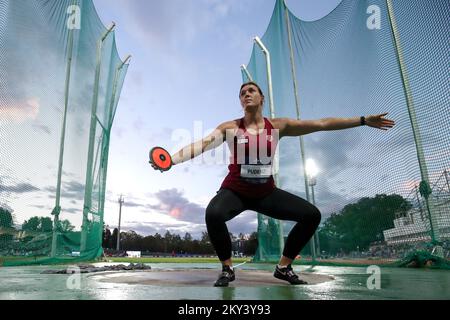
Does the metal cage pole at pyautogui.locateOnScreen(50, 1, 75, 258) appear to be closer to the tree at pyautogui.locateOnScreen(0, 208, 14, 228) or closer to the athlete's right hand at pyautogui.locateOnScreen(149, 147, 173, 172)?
the tree at pyautogui.locateOnScreen(0, 208, 14, 228)

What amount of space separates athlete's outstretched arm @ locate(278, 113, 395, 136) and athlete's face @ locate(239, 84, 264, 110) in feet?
0.94

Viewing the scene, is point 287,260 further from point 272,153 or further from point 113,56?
point 113,56

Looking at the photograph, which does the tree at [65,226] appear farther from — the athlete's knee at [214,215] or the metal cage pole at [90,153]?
the athlete's knee at [214,215]

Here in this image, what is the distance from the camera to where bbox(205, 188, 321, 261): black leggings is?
8.88 ft

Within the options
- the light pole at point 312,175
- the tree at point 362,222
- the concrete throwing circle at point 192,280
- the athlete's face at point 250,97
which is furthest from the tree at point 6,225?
the tree at point 362,222

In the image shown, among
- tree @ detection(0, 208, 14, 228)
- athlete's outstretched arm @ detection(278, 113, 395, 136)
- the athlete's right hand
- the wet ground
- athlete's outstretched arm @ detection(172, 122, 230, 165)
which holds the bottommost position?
the wet ground

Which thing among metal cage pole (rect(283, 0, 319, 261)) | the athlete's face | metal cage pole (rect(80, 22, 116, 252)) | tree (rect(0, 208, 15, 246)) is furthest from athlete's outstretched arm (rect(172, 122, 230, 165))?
metal cage pole (rect(80, 22, 116, 252))

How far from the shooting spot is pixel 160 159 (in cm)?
260

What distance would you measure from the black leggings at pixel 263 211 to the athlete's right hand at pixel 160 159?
493 mm

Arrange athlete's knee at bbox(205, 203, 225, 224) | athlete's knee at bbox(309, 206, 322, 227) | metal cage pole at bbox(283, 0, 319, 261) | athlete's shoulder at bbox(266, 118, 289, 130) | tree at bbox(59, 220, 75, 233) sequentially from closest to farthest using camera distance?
athlete's knee at bbox(205, 203, 225, 224), athlete's knee at bbox(309, 206, 322, 227), athlete's shoulder at bbox(266, 118, 289, 130), tree at bbox(59, 220, 75, 233), metal cage pole at bbox(283, 0, 319, 261)

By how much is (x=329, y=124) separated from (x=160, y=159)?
158 centimetres

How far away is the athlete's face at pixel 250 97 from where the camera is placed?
304 centimetres

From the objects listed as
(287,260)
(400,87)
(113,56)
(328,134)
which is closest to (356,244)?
(328,134)

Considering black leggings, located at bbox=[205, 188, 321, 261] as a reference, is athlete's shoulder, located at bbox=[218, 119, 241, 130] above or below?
above
